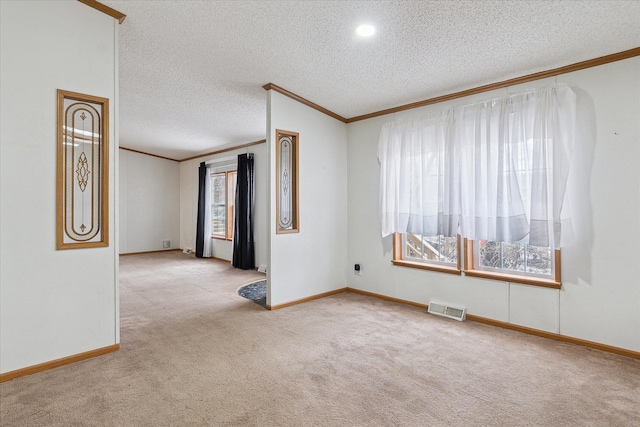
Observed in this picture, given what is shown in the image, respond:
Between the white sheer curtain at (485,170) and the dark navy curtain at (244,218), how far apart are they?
10.0 feet

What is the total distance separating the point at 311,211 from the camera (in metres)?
4.39

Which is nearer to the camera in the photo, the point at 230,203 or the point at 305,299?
the point at 305,299

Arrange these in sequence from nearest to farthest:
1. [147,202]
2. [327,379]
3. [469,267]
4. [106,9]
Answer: [327,379] < [106,9] < [469,267] < [147,202]

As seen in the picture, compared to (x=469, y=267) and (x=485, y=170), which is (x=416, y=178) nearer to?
(x=485, y=170)

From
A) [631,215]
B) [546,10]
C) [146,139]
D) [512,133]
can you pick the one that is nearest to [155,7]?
[546,10]

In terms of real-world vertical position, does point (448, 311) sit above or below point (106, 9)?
below

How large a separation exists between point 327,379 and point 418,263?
2185mm

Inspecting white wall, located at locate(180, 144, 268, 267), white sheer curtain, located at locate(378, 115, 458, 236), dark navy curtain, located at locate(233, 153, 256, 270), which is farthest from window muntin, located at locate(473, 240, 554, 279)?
dark navy curtain, located at locate(233, 153, 256, 270)

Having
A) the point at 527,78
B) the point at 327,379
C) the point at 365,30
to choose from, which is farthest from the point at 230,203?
the point at 527,78

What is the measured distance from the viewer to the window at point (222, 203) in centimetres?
746

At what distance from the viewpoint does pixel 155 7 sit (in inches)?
100

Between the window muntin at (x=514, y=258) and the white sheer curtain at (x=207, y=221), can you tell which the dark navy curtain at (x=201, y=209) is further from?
the window muntin at (x=514, y=258)

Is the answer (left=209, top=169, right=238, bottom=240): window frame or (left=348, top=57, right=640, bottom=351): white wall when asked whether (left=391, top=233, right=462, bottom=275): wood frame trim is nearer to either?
(left=348, top=57, right=640, bottom=351): white wall

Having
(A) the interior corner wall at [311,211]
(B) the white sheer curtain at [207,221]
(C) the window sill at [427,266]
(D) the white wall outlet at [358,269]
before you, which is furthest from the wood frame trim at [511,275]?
(B) the white sheer curtain at [207,221]
